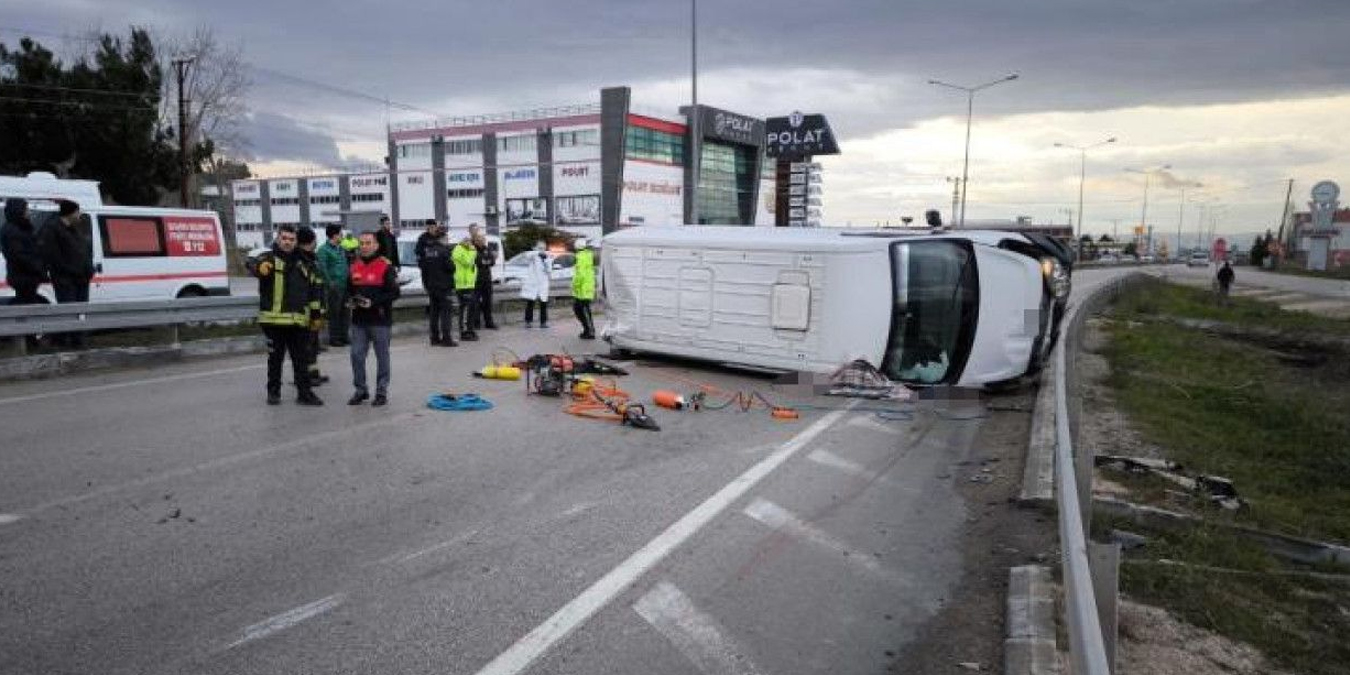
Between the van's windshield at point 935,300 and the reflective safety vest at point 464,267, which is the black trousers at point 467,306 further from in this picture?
the van's windshield at point 935,300

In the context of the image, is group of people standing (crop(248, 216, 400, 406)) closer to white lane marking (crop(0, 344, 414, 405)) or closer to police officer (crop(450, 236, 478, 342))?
white lane marking (crop(0, 344, 414, 405))

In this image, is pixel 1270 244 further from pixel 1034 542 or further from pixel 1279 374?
pixel 1034 542

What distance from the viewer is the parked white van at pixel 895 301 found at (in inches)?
395

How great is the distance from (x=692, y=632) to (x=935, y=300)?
696 cm

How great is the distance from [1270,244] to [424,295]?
271 feet

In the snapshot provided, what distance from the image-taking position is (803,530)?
17.9ft

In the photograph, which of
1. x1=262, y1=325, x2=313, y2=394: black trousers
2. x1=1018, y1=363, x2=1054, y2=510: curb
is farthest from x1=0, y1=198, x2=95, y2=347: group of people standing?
x1=1018, y1=363, x2=1054, y2=510: curb

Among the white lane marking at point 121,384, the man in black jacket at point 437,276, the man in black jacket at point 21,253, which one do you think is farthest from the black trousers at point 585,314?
the man in black jacket at point 21,253

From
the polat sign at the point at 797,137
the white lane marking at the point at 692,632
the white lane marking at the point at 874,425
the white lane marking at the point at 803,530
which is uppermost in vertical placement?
the polat sign at the point at 797,137

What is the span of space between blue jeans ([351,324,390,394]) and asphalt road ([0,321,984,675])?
1.89 feet

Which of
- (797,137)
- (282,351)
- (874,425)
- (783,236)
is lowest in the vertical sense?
(874,425)

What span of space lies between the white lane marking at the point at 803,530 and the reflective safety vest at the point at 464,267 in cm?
984

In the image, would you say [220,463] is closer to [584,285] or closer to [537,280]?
[584,285]

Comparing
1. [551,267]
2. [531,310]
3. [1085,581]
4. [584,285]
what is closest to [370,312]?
[584,285]
